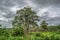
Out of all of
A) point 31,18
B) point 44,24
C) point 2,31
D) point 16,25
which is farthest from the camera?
point 44,24

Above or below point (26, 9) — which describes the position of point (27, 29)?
below

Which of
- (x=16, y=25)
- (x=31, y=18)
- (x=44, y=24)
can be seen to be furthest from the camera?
(x=44, y=24)

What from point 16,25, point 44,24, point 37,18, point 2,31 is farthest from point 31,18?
point 44,24

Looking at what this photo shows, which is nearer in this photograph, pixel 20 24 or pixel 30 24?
pixel 20 24

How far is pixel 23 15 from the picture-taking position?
55.9 meters

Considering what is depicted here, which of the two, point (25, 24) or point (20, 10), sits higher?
point (20, 10)

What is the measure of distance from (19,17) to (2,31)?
95.1 feet

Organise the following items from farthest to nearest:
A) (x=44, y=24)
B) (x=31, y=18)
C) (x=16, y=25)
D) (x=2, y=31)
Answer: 1. (x=44, y=24)
2. (x=31, y=18)
3. (x=16, y=25)
4. (x=2, y=31)

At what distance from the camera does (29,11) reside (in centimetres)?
5750

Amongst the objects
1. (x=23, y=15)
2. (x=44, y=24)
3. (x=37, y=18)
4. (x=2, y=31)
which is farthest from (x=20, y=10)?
(x=44, y=24)

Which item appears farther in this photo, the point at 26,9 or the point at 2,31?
the point at 26,9

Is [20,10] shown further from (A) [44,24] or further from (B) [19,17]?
(A) [44,24]

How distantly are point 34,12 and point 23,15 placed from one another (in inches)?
169

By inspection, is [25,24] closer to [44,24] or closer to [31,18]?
[31,18]
